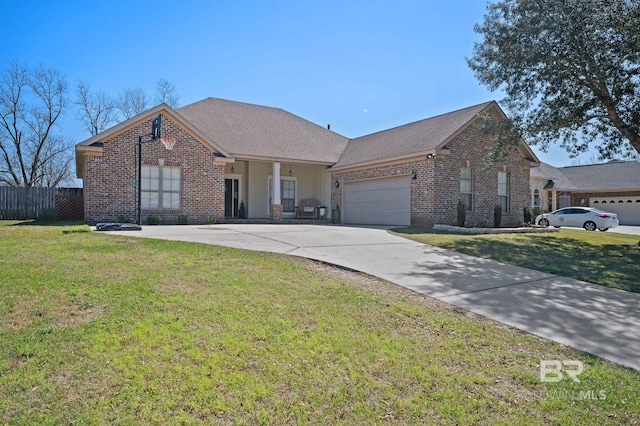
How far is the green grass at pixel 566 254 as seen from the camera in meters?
8.06

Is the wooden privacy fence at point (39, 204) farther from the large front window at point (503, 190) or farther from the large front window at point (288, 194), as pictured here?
the large front window at point (503, 190)

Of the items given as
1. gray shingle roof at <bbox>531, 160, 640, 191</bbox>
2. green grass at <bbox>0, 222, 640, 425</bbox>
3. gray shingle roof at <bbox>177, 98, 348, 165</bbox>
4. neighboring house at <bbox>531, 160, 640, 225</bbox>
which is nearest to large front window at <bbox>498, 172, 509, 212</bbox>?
gray shingle roof at <bbox>177, 98, 348, 165</bbox>

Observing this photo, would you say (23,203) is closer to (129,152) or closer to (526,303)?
(129,152)

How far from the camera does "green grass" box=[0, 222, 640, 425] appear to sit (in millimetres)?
3002

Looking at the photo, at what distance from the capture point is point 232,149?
18625 mm

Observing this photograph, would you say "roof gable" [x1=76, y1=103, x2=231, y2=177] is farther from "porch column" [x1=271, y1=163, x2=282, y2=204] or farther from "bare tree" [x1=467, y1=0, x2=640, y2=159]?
"bare tree" [x1=467, y1=0, x2=640, y2=159]

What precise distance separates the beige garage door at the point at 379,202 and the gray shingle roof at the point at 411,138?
45.8 inches

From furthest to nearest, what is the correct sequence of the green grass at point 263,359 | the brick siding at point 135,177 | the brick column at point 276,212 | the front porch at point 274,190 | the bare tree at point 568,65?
the front porch at point 274,190 < the brick column at point 276,212 < the brick siding at point 135,177 < the bare tree at point 568,65 < the green grass at point 263,359

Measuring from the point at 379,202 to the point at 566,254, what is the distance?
911 cm

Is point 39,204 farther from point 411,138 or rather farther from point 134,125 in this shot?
point 411,138

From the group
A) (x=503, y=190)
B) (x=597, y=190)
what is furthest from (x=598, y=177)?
(x=503, y=190)

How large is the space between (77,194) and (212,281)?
51.4 ft

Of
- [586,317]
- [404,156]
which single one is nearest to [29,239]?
[586,317]

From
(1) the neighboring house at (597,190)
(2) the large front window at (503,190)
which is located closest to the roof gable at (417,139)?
(2) the large front window at (503,190)
